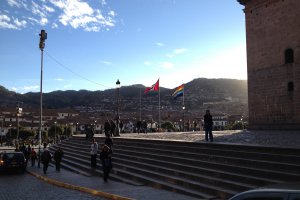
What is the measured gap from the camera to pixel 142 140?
19.8m

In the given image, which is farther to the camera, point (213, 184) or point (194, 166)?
point (194, 166)

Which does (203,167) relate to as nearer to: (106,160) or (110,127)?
(106,160)

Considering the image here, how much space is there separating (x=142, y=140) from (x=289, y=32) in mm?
11632

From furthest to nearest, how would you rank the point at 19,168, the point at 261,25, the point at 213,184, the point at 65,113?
the point at 65,113, the point at 261,25, the point at 19,168, the point at 213,184

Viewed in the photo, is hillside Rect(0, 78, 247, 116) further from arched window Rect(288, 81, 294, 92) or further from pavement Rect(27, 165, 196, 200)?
pavement Rect(27, 165, 196, 200)

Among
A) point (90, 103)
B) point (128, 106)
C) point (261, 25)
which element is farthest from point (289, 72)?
point (90, 103)

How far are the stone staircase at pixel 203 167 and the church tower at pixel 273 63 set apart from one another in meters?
9.48

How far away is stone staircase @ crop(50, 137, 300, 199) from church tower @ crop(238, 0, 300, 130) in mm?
9476

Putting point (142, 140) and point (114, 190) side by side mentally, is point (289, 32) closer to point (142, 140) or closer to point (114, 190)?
point (142, 140)

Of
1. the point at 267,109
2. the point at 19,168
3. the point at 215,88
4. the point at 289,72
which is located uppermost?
the point at 215,88

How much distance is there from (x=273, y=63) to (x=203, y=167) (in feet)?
Result: 45.4

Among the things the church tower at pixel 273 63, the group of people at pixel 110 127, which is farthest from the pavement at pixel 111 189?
the church tower at pixel 273 63

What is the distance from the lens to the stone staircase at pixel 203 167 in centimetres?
1059

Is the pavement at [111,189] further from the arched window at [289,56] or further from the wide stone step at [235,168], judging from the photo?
the arched window at [289,56]
